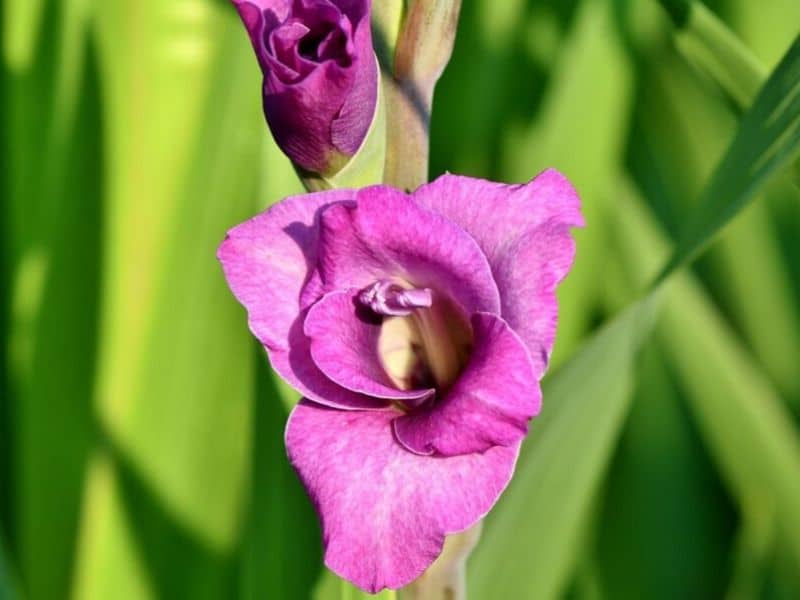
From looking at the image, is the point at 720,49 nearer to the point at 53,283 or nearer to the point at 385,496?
the point at 385,496

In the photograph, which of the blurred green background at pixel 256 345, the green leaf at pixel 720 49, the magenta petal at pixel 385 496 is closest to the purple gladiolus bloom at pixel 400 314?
the magenta petal at pixel 385 496

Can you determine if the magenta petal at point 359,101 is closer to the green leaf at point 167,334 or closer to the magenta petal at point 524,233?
the magenta petal at point 524,233

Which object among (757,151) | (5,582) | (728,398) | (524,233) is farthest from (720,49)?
(5,582)

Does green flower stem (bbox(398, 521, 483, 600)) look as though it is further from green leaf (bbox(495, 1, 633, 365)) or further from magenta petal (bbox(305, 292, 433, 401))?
green leaf (bbox(495, 1, 633, 365))

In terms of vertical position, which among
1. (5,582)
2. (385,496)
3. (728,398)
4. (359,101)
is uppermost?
(359,101)

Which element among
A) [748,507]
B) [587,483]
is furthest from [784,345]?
[587,483]

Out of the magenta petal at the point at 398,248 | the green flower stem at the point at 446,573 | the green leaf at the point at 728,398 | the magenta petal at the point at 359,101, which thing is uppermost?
the magenta petal at the point at 359,101
